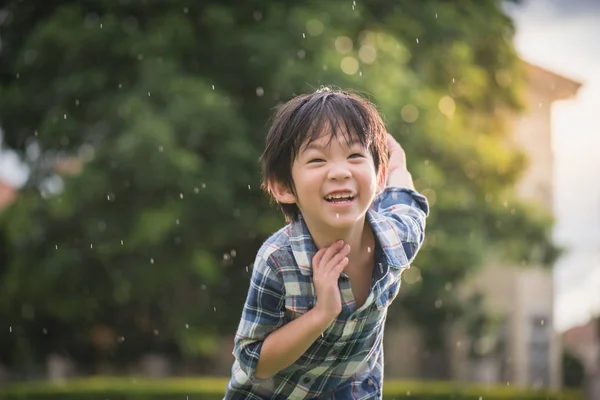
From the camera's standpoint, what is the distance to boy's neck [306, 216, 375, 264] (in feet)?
8.54

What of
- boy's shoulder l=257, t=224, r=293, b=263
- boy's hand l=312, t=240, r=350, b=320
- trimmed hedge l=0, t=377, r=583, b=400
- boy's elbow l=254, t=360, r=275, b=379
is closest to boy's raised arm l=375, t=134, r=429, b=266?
boy's hand l=312, t=240, r=350, b=320

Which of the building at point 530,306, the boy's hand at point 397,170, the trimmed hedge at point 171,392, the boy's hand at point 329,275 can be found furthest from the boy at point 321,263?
the building at point 530,306

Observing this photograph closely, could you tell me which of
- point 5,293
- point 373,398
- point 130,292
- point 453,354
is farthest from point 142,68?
point 453,354

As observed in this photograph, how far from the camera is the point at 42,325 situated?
52.1 feet

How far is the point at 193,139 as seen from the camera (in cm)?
1123

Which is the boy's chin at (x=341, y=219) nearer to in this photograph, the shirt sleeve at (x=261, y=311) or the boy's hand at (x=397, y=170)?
the shirt sleeve at (x=261, y=311)

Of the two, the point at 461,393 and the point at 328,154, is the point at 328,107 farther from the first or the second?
the point at 461,393

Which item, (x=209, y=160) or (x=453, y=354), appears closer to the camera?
(x=209, y=160)

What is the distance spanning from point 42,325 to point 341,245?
46.5ft

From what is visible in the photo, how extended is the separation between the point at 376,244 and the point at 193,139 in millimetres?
8705

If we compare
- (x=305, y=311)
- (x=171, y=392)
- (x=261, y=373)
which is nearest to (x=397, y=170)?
(x=305, y=311)

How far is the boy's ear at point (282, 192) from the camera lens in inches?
105

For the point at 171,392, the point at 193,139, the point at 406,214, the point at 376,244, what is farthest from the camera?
the point at 171,392

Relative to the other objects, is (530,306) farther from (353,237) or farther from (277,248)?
(277,248)
